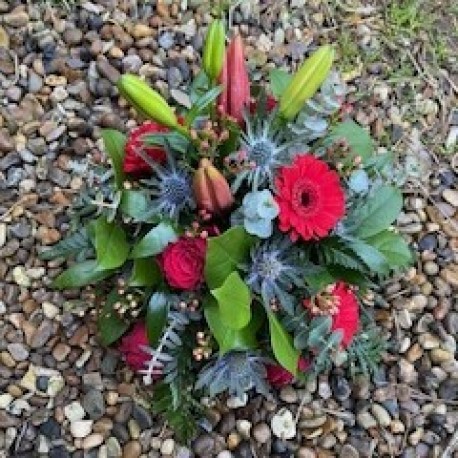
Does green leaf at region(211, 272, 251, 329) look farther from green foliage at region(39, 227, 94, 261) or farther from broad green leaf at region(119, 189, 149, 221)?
green foliage at region(39, 227, 94, 261)

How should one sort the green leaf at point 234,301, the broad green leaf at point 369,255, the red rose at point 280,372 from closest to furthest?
the green leaf at point 234,301 → the broad green leaf at point 369,255 → the red rose at point 280,372

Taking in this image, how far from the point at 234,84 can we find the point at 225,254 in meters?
0.26

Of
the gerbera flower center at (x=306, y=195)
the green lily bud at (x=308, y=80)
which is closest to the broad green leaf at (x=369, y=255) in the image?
the gerbera flower center at (x=306, y=195)

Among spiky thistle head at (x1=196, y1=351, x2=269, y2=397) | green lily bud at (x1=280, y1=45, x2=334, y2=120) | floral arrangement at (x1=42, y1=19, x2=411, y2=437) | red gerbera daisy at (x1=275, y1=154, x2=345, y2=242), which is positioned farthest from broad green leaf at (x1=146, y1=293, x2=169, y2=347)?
green lily bud at (x1=280, y1=45, x2=334, y2=120)

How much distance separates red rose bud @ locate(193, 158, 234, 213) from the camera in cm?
145

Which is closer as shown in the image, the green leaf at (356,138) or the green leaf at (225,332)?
the green leaf at (225,332)

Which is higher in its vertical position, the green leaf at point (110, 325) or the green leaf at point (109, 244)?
the green leaf at point (109, 244)

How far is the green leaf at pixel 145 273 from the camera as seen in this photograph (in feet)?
5.14

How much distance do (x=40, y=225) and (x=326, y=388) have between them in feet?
1.87

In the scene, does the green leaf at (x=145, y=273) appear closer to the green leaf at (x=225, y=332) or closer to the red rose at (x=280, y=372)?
the green leaf at (x=225, y=332)

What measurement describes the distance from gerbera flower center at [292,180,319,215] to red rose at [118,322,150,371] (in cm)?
35

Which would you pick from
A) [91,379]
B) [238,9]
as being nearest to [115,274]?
[91,379]

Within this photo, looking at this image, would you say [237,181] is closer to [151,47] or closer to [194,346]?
[194,346]

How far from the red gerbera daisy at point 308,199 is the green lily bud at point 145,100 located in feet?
0.62
